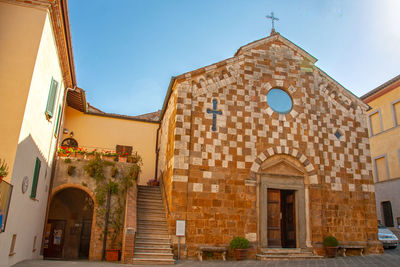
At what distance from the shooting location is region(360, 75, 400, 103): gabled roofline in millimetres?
20859

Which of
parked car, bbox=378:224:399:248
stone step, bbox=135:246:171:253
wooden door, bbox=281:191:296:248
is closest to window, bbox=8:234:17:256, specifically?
stone step, bbox=135:246:171:253

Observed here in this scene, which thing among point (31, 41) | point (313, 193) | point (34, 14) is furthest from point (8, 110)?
point (313, 193)

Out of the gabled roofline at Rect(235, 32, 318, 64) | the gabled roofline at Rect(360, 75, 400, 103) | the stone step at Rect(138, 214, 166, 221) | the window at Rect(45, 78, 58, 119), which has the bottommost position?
the stone step at Rect(138, 214, 166, 221)

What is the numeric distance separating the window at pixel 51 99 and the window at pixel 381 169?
20.0 m

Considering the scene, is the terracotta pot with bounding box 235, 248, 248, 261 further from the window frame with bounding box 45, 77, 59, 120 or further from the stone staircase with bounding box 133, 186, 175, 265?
the window frame with bounding box 45, 77, 59, 120

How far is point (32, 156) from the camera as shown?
31.5 feet

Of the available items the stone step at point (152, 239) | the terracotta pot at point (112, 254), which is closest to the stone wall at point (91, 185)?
the terracotta pot at point (112, 254)

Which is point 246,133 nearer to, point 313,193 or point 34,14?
point 313,193

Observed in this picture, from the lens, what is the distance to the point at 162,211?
43.8ft

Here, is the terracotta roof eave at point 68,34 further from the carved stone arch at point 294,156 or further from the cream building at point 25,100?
the carved stone arch at point 294,156

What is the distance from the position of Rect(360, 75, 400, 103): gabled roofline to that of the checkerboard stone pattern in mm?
6909

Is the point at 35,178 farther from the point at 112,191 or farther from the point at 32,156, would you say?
the point at 112,191

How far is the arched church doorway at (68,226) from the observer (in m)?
16.0

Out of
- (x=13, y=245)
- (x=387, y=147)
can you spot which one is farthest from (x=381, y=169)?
(x=13, y=245)
